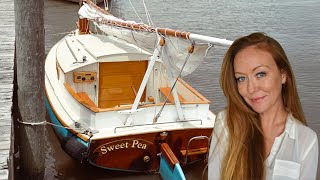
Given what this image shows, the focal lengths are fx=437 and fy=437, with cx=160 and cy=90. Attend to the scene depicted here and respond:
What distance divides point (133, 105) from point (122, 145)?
699 millimetres

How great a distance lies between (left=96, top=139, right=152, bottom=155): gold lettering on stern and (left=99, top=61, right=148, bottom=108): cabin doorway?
1.98 m

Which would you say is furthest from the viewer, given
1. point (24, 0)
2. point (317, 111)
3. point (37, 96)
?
point (317, 111)

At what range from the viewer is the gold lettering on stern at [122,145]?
7234 millimetres

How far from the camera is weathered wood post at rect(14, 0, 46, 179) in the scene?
5273 mm

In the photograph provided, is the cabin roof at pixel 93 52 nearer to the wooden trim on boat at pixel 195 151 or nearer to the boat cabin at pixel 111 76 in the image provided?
the boat cabin at pixel 111 76

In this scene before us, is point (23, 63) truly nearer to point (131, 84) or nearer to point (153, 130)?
point (153, 130)

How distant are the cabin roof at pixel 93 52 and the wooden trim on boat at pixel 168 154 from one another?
2.23 m

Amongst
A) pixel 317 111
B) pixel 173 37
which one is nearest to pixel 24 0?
pixel 173 37

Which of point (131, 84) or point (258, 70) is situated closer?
point (258, 70)

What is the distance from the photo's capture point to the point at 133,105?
292 inches

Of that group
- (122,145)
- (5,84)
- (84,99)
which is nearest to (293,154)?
(5,84)

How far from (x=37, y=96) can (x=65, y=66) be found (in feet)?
11.0

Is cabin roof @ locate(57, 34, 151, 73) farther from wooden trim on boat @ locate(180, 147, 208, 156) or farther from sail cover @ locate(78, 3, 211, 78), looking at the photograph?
wooden trim on boat @ locate(180, 147, 208, 156)

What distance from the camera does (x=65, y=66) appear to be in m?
8.88
